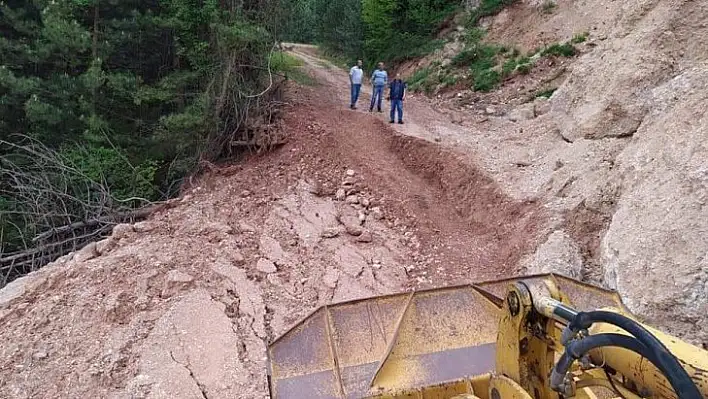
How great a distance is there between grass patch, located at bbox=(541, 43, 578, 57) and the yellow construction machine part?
1085 centimetres

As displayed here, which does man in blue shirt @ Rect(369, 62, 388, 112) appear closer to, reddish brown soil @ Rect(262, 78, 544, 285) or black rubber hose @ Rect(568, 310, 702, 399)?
reddish brown soil @ Rect(262, 78, 544, 285)

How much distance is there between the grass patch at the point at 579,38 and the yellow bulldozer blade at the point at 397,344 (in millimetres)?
11122

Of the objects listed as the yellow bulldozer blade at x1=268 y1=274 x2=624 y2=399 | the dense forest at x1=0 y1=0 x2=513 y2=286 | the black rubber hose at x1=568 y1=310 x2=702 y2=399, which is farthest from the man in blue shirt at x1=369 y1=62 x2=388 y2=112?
the black rubber hose at x1=568 y1=310 x2=702 y2=399

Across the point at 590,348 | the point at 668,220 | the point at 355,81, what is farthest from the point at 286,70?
the point at 590,348

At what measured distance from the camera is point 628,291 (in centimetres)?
578

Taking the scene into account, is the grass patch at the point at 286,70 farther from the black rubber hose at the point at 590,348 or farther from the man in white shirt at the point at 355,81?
the black rubber hose at the point at 590,348

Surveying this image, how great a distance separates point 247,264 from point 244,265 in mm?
44

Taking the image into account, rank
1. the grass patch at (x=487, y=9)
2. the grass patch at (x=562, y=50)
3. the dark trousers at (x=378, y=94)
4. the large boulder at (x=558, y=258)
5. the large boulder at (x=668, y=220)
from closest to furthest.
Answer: the large boulder at (x=668, y=220) < the large boulder at (x=558, y=258) < the dark trousers at (x=378, y=94) < the grass patch at (x=562, y=50) < the grass patch at (x=487, y=9)

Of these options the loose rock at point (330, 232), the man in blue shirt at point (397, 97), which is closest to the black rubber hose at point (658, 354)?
the loose rock at point (330, 232)

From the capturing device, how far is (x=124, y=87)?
12625 millimetres

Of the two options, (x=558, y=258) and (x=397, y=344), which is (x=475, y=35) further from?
(x=397, y=344)

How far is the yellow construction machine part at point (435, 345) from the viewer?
10.0ft

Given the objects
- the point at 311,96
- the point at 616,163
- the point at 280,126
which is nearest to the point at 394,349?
the point at 616,163

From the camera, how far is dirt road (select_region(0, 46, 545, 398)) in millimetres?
6477
